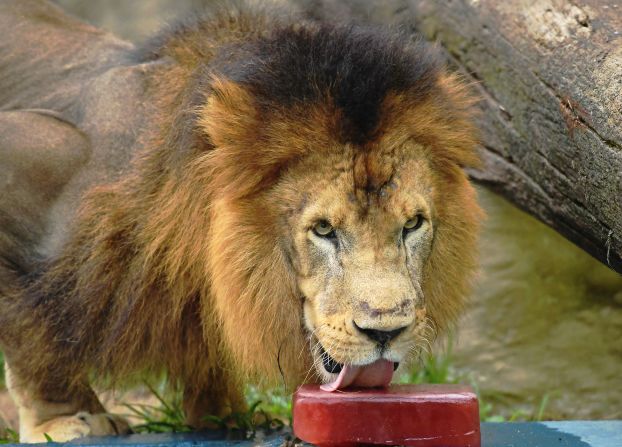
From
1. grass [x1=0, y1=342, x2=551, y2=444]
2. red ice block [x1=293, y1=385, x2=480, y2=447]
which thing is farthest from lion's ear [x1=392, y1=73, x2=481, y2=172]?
red ice block [x1=293, y1=385, x2=480, y2=447]

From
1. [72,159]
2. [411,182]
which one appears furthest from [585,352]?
[72,159]

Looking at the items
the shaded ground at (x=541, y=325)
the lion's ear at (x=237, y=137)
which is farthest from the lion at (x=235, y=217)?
the shaded ground at (x=541, y=325)

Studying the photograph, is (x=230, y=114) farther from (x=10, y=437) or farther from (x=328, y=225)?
(x=10, y=437)

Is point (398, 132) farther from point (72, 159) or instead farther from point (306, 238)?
point (72, 159)

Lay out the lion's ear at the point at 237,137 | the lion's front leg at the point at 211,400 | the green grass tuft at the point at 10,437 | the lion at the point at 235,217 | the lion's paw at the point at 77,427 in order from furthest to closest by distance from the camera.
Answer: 1. the green grass tuft at the point at 10,437
2. the lion's front leg at the point at 211,400
3. the lion's paw at the point at 77,427
4. the lion's ear at the point at 237,137
5. the lion at the point at 235,217

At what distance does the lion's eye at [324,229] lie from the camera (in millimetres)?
4020

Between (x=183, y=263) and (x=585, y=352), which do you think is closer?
(x=183, y=263)

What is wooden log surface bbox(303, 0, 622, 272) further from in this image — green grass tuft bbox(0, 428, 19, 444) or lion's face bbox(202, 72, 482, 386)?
green grass tuft bbox(0, 428, 19, 444)

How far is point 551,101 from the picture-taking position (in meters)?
4.77

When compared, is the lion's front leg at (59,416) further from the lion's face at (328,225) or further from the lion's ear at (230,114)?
the lion's ear at (230,114)

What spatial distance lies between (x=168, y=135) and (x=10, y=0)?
2130 mm

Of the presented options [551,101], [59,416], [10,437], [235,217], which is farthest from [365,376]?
[10,437]

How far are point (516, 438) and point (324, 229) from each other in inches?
48.1

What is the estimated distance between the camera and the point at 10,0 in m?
6.12
